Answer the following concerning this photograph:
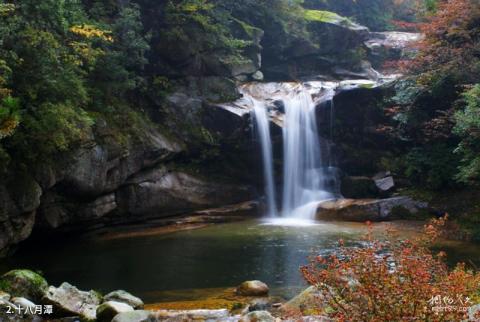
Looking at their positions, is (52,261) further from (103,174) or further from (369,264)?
(369,264)

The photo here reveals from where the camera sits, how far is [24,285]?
863 cm

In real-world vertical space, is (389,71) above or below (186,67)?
above

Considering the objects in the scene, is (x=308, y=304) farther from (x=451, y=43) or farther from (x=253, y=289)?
(x=451, y=43)

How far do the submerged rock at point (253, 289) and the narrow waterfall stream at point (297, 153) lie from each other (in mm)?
11075

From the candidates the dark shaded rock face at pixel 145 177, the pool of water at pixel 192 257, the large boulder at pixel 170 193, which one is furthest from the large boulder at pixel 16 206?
the large boulder at pixel 170 193

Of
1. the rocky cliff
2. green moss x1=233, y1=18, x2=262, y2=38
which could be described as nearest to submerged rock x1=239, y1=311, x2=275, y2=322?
the rocky cliff

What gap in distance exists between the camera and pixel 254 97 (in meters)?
23.0

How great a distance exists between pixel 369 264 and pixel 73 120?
33.7 ft

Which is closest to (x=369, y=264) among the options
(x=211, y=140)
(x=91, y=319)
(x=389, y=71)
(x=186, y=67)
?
(x=91, y=319)

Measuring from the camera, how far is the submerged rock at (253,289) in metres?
9.68

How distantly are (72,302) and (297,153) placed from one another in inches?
575

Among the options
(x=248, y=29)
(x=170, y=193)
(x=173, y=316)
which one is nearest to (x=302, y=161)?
(x=170, y=193)

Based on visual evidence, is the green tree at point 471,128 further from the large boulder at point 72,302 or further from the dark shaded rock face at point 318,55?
the dark shaded rock face at point 318,55

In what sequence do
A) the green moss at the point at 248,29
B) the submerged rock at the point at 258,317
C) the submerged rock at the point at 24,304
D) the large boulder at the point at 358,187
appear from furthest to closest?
1. the green moss at the point at 248,29
2. the large boulder at the point at 358,187
3. the submerged rock at the point at 24,304
4. the submerged rock at the point at 258,317
